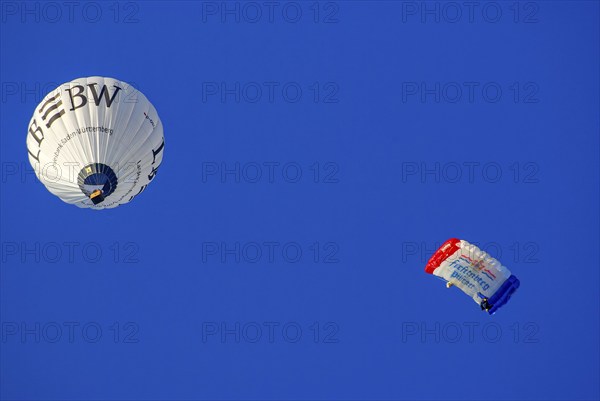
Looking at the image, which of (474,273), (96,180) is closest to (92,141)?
(96,180)

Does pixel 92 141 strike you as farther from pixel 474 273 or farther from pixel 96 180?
pixel 474 273

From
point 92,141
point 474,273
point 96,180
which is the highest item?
point 92,141

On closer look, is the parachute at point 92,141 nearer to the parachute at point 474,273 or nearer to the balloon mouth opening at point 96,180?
the balloon mouth opening at point 96,180

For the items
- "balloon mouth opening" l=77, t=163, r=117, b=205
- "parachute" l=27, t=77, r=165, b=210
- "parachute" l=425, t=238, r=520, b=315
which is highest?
"parachute" l=27, t=77, r=165, b=210

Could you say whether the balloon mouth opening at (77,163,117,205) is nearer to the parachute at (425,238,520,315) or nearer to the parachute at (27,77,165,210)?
the parachute at (27,77,165,210)

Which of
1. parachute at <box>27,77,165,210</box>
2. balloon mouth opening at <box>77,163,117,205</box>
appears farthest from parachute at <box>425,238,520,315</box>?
balloon mouth opening at <box>77,163,117,205</box>

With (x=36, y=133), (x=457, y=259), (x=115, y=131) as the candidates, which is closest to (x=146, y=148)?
A: (x=115, y=131)

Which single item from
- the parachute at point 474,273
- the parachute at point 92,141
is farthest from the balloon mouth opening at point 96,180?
the parachute at point 474,273

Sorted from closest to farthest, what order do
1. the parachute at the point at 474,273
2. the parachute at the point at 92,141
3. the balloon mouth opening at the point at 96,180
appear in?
the parachute at the point at 474,273 → the balloon mouth opening at the point at 96,180 → the parachute at the point at 92,141
